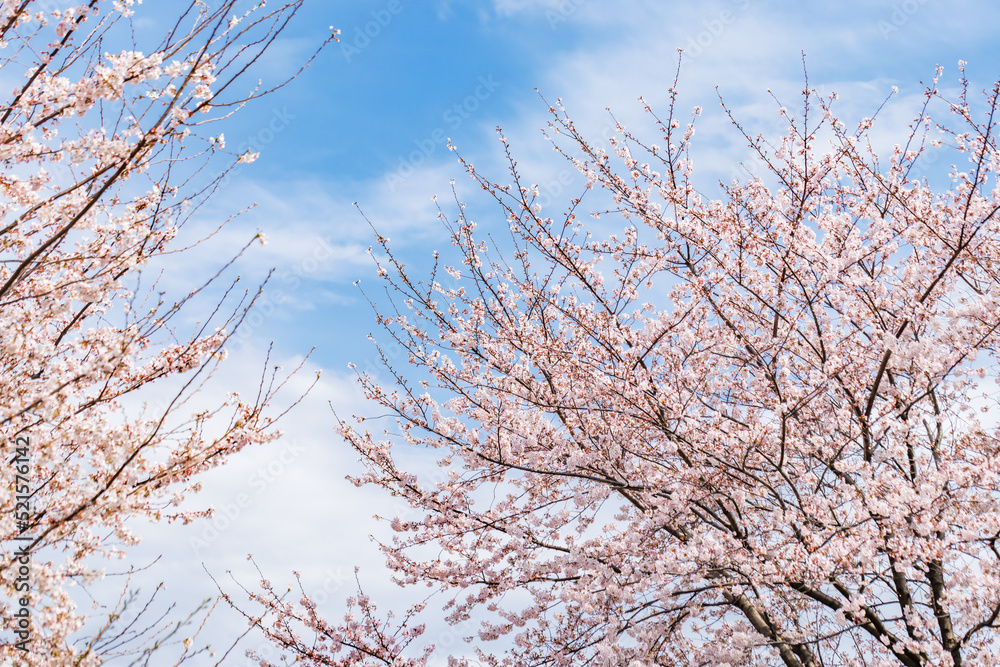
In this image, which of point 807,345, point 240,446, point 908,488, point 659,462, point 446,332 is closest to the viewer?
point 240,446

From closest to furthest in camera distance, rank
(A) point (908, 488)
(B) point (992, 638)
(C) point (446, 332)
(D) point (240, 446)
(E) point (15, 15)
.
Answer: (E) point (15, 15), (D) point (240, 446), (A) point (908, 488), (B) point (992, 638), (C) point (446, 332)

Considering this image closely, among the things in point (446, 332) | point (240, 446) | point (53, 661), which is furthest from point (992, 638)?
point (53, 661)

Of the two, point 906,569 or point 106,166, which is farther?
point 906,569

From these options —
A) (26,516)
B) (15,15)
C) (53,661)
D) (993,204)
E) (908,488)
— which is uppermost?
(993,204)

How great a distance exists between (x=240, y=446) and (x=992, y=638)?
719cm

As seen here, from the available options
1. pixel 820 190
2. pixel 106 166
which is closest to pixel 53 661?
pixel 106 166

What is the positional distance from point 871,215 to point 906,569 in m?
4.34

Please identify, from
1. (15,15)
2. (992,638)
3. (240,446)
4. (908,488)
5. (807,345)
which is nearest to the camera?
(15,15)

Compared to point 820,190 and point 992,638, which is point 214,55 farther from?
point 992,638

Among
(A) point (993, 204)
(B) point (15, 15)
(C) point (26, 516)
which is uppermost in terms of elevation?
(A) point (993, 204)

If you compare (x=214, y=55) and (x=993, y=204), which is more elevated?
(x=993, y=204)

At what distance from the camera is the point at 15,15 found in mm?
4266

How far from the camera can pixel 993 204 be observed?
761cm

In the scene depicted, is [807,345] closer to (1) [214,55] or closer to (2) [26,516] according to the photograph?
(1) [214,55]
